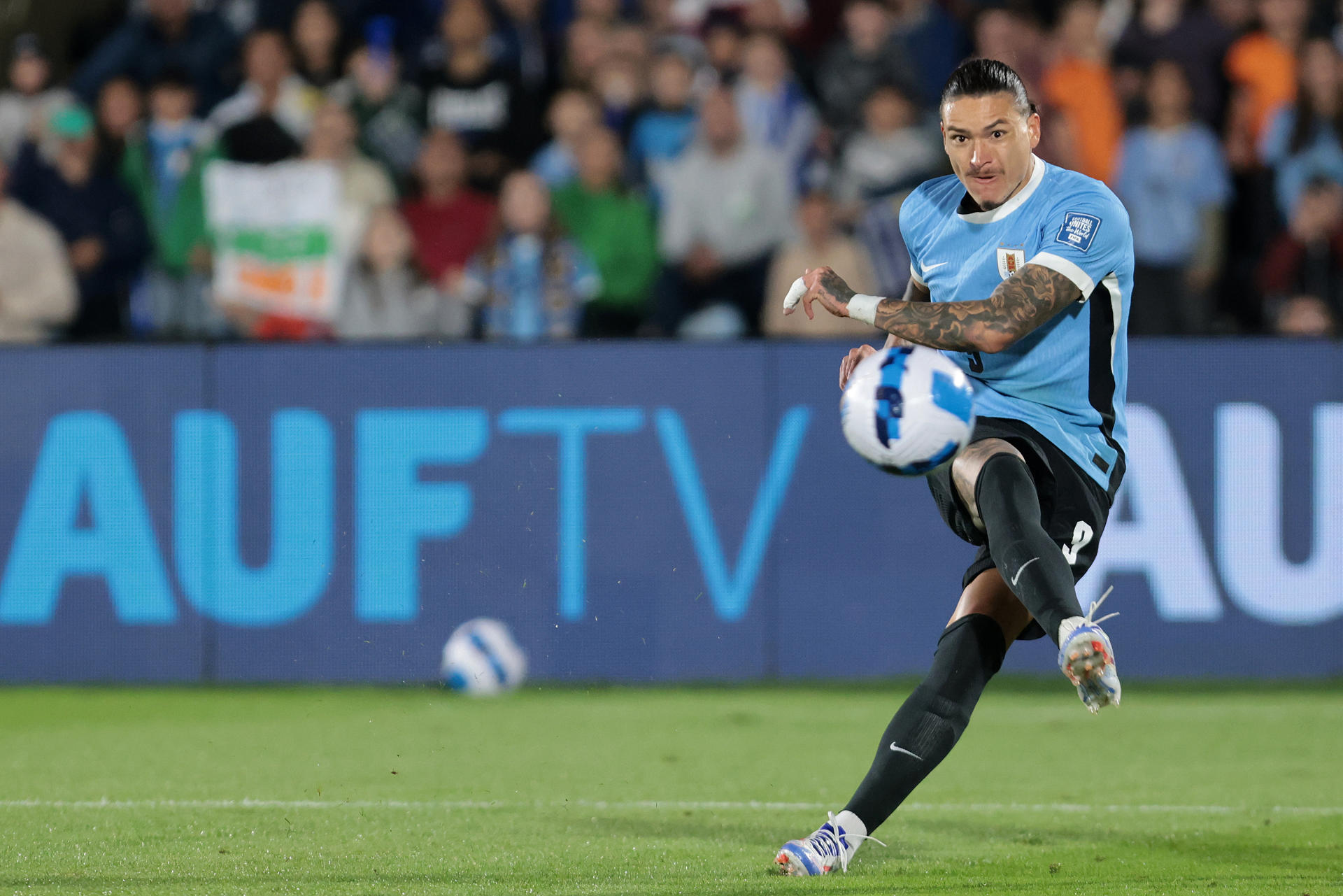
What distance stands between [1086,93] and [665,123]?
8.59 feet

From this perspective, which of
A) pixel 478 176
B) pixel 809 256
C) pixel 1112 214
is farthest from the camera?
pixel 478 176

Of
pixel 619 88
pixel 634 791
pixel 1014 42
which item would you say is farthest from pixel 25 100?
pixel 634 791

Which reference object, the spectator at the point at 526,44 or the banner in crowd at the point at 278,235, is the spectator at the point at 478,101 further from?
the banner in crowd at the point at 278,235

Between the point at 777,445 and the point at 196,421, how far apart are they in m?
3.14

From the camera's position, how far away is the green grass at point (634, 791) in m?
4.91

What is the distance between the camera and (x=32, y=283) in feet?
35.5

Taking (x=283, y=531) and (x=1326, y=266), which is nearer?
(x=283, y=531)

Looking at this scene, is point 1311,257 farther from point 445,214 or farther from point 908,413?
point 908,413

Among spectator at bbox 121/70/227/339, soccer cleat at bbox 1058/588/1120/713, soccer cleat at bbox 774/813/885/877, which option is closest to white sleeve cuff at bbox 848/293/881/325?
soccer cleat at bbox 1058/588/1120/713

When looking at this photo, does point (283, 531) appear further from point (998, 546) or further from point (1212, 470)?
point (998, 546)

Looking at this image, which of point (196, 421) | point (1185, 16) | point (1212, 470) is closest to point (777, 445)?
point (1212, 470)

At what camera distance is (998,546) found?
4.49 m

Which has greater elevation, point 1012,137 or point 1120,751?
point 1012,137

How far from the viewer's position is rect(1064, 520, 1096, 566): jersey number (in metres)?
4.76
